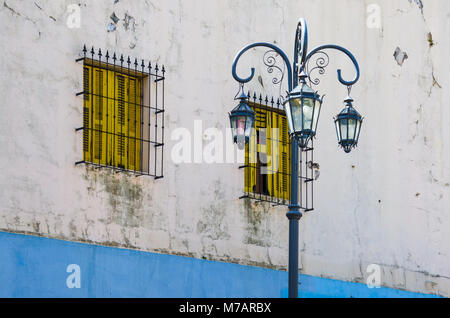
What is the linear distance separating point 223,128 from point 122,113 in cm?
160

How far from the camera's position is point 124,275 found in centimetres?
1480

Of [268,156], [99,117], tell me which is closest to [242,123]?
[99,117]

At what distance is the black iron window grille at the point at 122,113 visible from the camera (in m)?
15.0

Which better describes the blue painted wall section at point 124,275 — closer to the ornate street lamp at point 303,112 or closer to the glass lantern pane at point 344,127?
the glass lantern pane at point 344,127

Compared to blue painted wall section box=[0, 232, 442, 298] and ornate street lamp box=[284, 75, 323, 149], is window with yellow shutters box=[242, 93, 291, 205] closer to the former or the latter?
blue painted wall section box=[0, 232, 442, 298]

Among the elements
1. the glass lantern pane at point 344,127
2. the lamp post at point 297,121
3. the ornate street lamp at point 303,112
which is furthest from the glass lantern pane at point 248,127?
the glass lantern pane at point 344,127

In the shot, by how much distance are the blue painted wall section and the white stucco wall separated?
18 centimetres

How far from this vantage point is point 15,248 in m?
13.8

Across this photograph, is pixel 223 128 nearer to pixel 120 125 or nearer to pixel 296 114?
pixel 120 125

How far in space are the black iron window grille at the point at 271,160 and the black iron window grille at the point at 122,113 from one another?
151 cm

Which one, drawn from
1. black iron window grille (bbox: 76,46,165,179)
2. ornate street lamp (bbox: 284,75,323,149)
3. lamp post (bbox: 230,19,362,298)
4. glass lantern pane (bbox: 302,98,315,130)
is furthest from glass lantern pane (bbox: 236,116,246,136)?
black iron window grille (bbox: 76,46,165,179)
